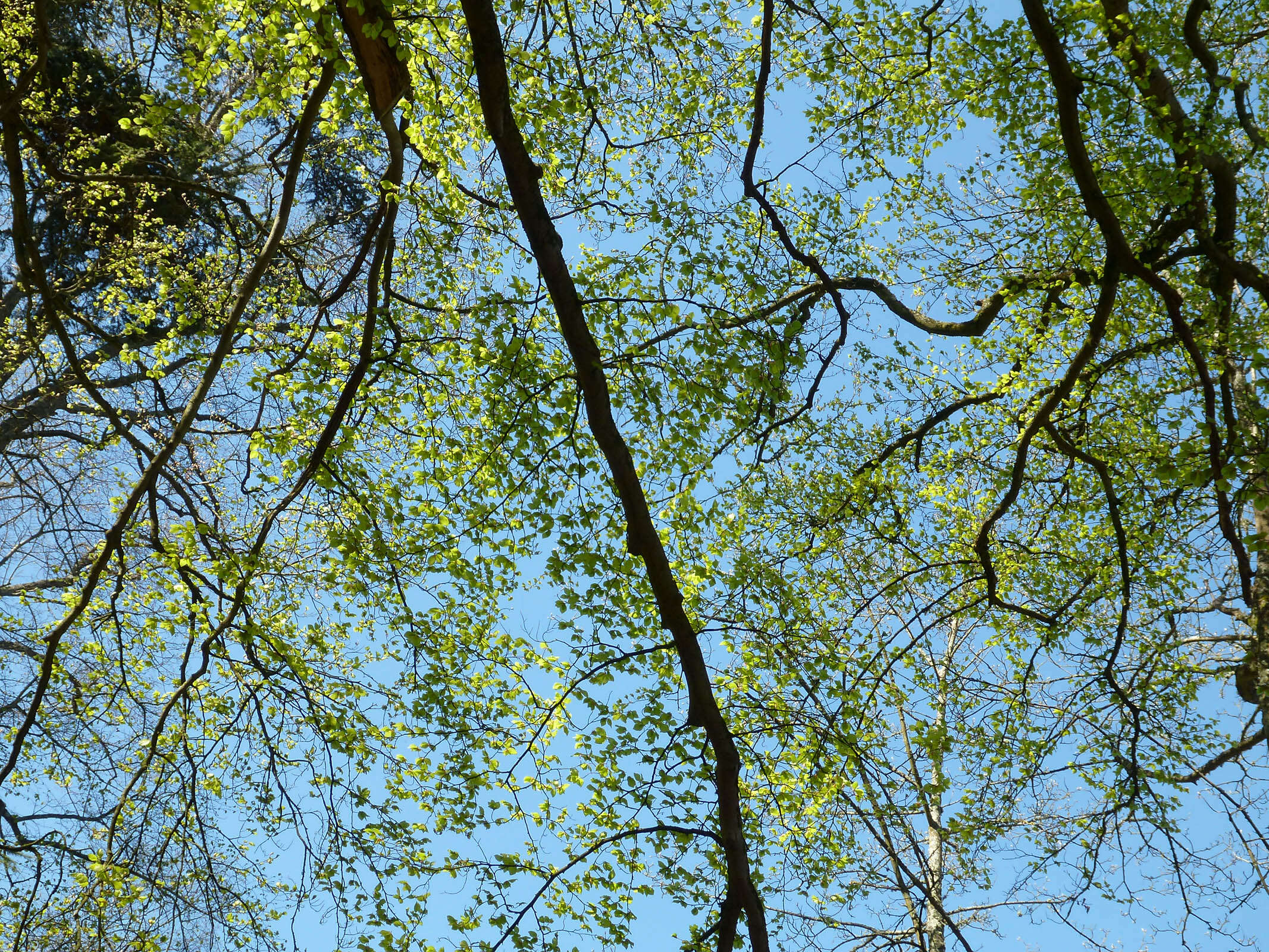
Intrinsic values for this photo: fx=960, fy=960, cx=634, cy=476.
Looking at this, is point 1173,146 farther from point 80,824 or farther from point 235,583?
point 80,824

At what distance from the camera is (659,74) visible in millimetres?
8180

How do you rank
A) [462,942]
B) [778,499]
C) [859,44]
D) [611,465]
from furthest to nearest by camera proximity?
[778,499], [859,44], [462,942], [611,465]

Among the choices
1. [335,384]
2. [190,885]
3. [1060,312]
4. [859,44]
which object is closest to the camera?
[335,384]

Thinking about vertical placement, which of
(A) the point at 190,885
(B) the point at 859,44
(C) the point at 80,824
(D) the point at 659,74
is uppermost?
(B) the point at 859,44

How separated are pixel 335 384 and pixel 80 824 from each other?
5.84m

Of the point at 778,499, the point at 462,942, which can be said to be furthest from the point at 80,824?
the point at 778,499

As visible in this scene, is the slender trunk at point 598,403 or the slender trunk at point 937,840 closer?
the slender trunk at point 598,403

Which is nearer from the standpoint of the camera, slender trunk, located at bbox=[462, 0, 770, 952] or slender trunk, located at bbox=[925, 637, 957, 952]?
slender trunk, located at bbox=[462, 0, 770, 952]

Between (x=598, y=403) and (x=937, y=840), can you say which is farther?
(x=937, y=840)

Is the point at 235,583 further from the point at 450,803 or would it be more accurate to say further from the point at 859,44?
the point at 859,44

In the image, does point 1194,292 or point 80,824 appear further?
point 80,824

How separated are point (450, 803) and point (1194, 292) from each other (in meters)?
7.28

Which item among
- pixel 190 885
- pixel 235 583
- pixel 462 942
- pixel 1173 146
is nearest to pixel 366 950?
pixel 462 942

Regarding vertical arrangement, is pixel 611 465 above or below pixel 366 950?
above
